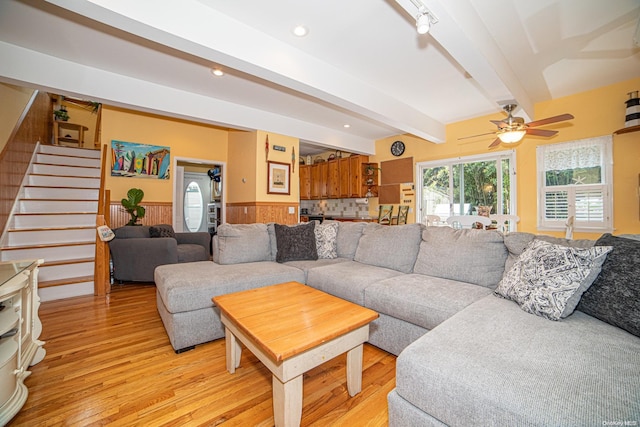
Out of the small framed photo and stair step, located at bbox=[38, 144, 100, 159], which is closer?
stair step, located at bbox=[38, 144, 100, 159]

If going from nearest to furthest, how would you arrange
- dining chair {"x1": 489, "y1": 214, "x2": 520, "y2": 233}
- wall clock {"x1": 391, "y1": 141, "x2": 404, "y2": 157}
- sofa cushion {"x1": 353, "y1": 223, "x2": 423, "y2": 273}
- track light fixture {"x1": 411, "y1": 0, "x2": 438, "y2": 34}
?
track light fixture {"x1": 411, "y1": 0, "x2": 438, "y2": 34} → sofa cushion {"x1": 353, "y1": 223, "x2": 423, "y2": 273} → dining chair {"x1": 489, "y1": 214, "x2": 520, "y2": 233} → wall clock {"x1": 391, "y1": 141, "x2": 404, "y2": 157}

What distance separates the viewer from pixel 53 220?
3637 mm

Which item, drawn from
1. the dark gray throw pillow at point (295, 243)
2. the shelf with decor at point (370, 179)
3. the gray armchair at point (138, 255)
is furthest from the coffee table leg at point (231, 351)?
the shelf with decor at point (370, 179)

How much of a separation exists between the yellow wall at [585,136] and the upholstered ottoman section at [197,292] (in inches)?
159

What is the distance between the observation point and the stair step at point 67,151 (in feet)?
14.7

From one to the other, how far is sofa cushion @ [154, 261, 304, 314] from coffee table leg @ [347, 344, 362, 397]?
1066 mm

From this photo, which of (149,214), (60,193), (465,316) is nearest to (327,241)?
(465,316)

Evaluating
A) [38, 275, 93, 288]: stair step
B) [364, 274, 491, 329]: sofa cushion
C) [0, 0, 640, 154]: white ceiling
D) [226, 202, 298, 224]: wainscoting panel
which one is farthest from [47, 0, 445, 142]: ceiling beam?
[38, 275, 93, 288]: stair step

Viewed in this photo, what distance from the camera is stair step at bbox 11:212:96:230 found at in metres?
3.43

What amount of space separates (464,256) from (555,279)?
703 millimetres

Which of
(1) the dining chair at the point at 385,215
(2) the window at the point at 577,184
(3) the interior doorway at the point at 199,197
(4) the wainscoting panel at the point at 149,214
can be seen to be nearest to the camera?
(2) the window at the point at 577,184

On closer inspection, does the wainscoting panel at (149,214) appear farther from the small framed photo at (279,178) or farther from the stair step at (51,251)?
the small framed photo at (279,178)

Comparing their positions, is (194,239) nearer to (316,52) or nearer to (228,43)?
(228,43)

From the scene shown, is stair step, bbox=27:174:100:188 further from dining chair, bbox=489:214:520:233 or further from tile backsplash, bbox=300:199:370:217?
dining chair, bbox=489:214:520:233
